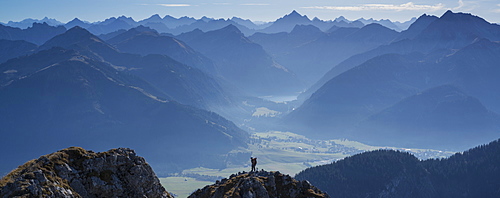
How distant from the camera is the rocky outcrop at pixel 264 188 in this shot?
6738cm

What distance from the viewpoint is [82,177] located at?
6097cm

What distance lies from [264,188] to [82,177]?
22.9 m

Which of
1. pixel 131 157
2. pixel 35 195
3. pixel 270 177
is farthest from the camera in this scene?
pixel 270 177

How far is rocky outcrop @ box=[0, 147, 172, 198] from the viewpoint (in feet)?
171

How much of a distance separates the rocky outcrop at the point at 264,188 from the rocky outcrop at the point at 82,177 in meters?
8.59

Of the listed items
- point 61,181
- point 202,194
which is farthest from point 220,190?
point 61,181

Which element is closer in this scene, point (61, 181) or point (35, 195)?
point (35, 195)

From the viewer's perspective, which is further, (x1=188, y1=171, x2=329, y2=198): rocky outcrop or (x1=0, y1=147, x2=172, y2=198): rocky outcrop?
(x1=188, y1=171, x2=329, y2=198): rocky outcrop

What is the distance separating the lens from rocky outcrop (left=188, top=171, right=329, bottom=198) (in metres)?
67.4

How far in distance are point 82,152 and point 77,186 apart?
5142mm

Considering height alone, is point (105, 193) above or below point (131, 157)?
below

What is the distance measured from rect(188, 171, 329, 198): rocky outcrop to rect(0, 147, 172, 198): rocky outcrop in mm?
8586

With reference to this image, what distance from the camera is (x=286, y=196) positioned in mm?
71625

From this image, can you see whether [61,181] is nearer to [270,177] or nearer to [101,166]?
[101,166]
